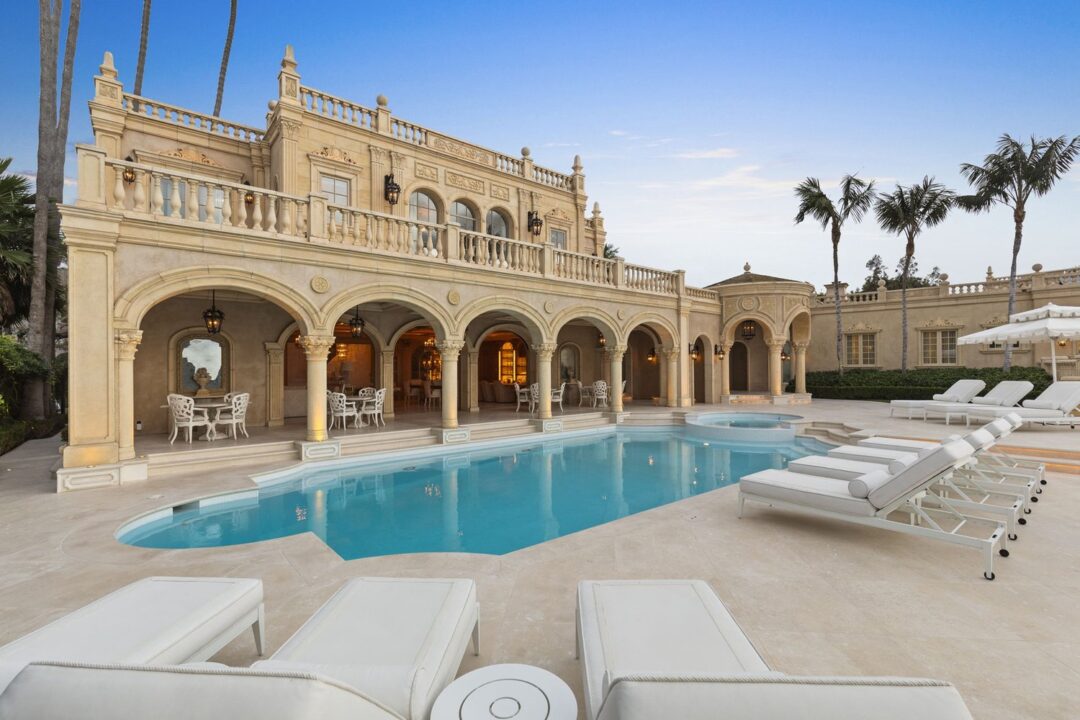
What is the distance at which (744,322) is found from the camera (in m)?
21.8

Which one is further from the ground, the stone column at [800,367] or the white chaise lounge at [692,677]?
the stone column at [800,367]

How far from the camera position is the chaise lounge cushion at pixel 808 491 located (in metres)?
4.92

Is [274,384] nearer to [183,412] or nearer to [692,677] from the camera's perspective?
[183,412]

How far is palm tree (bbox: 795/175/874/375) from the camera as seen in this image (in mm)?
21500

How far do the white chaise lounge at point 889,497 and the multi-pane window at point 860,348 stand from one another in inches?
850

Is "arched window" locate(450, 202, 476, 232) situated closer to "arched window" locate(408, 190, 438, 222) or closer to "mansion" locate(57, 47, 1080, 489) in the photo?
"mansion" locate(57, 47, 1080, 489)

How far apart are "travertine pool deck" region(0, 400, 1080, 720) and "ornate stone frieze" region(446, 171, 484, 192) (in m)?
12.4

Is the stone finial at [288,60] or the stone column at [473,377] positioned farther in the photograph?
the stone column at [473,377]

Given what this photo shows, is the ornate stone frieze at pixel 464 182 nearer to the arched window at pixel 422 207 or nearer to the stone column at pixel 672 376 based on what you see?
the arched window at pixel 422 207

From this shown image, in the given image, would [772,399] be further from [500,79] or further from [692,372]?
[500,79]

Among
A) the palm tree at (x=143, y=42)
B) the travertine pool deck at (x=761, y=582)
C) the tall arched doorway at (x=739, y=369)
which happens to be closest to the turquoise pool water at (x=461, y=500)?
the travertine pool deck at (x=761, y=582)

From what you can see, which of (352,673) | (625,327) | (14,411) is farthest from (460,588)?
(14,411)

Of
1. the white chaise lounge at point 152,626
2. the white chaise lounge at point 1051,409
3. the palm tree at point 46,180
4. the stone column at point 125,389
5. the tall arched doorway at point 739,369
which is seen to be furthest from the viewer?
the tall arched doorway at point 739,369

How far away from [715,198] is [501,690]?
1065 inches
